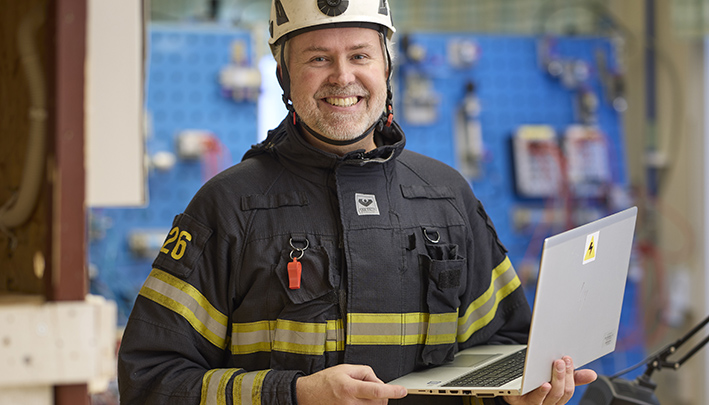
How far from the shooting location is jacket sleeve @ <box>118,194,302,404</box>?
140 centimetres

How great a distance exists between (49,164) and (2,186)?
39 cm

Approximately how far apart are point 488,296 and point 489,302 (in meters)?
0.02

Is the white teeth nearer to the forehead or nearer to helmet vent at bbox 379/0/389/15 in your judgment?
the forehead

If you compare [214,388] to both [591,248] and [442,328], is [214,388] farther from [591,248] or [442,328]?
[591,248]

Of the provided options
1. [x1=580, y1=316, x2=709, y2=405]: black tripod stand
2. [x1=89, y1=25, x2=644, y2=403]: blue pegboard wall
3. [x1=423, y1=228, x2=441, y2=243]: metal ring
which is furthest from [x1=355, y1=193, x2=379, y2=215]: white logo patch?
[x1=89, y1=25, x2=644, y2=403]: blue pegboard wall

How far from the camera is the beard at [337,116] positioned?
5.25 ft

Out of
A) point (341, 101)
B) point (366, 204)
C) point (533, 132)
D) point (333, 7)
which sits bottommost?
point (366, 204)

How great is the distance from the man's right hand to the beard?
0.56 m

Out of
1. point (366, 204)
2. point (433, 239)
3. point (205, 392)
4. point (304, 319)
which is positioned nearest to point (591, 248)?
point (433, 239)

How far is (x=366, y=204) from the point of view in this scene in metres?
1.60

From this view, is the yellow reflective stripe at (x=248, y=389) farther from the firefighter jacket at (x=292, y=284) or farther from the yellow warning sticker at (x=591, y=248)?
the yellow warning sticker at (x=591, y=248)

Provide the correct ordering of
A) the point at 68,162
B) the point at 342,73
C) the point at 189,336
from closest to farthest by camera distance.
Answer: the point at 68,162
the point at 189,336
the point at 342,73

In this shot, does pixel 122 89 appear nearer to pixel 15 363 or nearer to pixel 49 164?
pixel 49 164

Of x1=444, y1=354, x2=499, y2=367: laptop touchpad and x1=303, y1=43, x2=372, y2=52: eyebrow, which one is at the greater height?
x1=303, y1=43, x2=372, y2=52: eyebrow
